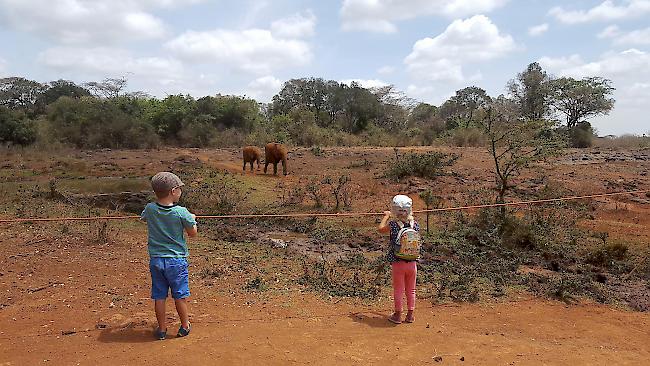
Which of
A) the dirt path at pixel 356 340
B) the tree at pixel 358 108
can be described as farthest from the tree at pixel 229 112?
the dirt path at pixel 356 340

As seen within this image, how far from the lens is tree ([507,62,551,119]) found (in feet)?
103

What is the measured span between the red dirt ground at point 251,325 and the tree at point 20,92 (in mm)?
40990

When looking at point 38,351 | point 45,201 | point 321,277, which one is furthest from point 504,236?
point 45,201

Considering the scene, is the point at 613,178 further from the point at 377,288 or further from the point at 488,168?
the point at 377,288

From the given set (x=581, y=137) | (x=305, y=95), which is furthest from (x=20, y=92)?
(x=581, y=137)

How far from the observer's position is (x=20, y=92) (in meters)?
Answer: 42.4

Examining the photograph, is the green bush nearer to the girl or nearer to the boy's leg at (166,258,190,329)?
the boy's leg at (166,258,190,329)

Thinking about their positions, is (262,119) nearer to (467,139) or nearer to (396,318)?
(467,139)

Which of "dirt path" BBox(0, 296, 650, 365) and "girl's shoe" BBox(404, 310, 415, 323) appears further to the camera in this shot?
"girl's shoe" BBox(404, 310, 415, 323)

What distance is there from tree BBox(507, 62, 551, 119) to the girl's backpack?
1126 inches

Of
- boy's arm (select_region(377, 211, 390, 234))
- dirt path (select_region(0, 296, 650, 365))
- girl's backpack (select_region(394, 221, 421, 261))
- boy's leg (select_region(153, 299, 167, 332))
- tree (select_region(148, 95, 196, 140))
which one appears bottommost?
dirt path (select_region(0, 296, 650, 365))

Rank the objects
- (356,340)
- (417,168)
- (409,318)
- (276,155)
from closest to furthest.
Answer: (356,340) < (409,318) < (417,168) < (276,155)

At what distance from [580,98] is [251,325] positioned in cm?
3301

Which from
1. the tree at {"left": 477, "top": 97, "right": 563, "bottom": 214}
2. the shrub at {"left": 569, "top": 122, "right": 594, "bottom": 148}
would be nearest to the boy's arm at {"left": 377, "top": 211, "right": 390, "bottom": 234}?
the tree at {"left": 477, "top": 97, "right": 563, "bottom": 214}
